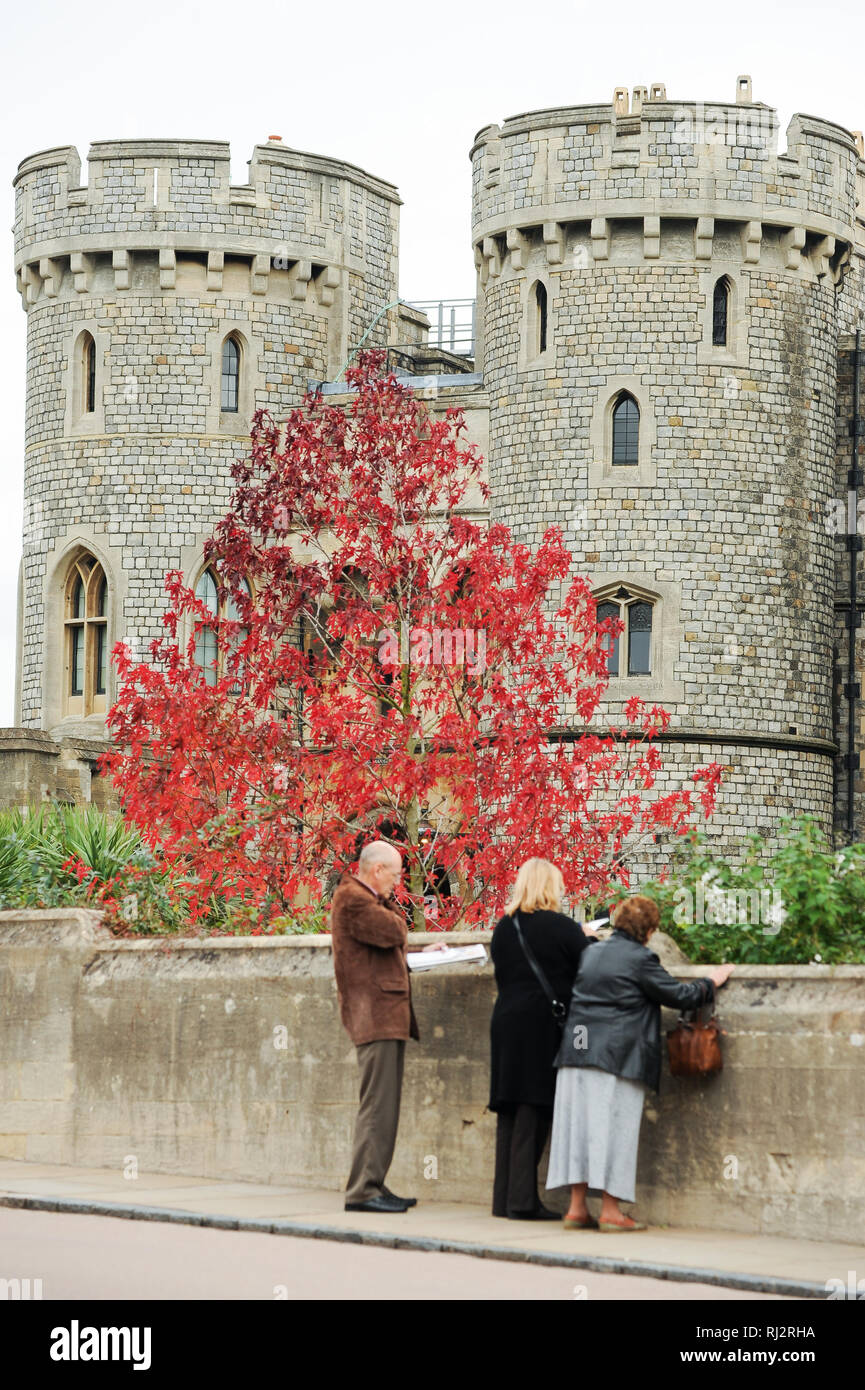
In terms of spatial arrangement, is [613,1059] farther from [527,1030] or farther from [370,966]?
[370,966]

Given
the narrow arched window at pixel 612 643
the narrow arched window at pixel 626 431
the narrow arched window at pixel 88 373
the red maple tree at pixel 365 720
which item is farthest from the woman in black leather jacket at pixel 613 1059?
the narrow arched window at pixel 88 373

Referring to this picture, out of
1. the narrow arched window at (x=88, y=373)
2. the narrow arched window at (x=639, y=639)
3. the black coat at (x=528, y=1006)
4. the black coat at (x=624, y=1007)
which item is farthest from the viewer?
the narrow arched window at (x=88, y=373)

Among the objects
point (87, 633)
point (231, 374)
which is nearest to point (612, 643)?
point (231, 374)

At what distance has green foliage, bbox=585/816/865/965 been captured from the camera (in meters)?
10.3

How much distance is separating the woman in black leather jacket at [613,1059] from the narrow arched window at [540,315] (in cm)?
2125

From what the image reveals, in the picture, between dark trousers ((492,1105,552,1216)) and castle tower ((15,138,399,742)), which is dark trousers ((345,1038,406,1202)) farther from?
castle tower ((15,138,399,742))

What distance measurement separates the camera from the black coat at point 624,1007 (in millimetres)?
9836

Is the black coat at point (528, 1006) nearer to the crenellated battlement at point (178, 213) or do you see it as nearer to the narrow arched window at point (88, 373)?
the crenellated battlement at point (178, 213)

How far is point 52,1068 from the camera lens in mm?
13023

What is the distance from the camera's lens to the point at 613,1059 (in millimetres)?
9844

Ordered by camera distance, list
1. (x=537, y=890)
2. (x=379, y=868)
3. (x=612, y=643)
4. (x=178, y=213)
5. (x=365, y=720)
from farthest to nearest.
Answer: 1. (x=178, y=213)
2. (x=612, y=643)
3. (x=365, y=720)
4. (x=379, y=868)
5. (x=537, y=890)

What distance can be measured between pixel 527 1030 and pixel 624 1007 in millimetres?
560

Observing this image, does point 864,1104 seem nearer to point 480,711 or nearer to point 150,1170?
point 150,1170
